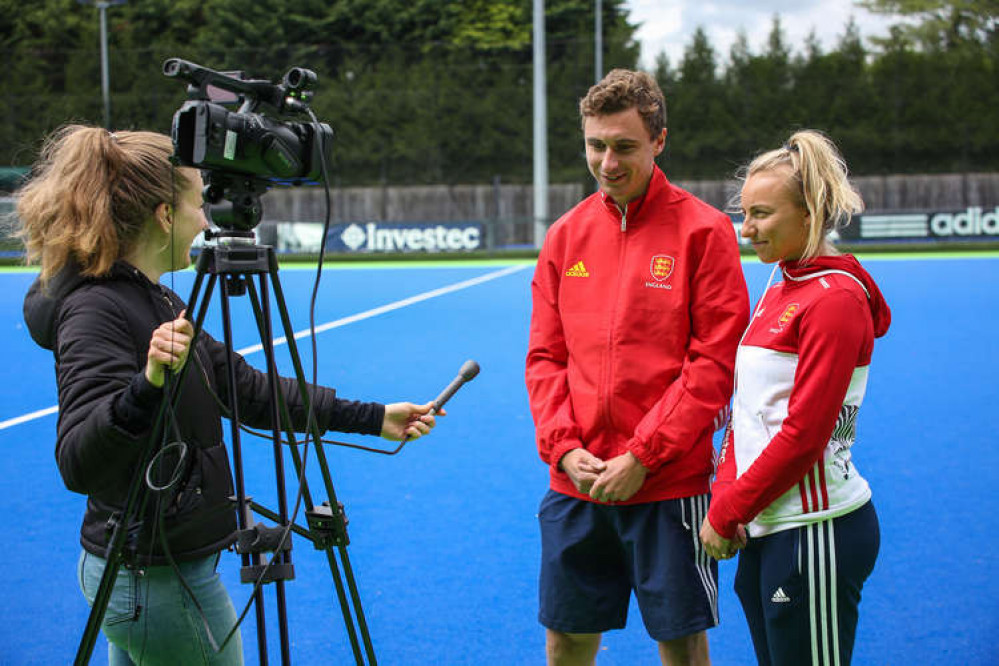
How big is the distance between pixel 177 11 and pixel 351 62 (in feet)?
32.8

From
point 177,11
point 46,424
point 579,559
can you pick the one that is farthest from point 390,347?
point 177,11

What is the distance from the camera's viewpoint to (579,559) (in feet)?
8.62

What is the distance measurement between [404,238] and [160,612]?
74.2 ft

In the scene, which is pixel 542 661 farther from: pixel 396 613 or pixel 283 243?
pixel 283 243

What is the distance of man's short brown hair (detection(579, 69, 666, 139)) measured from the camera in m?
2.53

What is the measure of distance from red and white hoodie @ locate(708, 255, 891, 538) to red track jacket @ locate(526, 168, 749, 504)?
0.11m

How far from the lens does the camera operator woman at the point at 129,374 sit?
78.1 inches

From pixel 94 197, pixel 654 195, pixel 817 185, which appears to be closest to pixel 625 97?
pixel 654 195

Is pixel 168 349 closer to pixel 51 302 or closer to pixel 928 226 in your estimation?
pixel 51 302

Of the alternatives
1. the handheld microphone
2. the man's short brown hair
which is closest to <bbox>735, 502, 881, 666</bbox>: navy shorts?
the handheld microphone

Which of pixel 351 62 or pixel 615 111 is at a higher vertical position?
pixel 351 62

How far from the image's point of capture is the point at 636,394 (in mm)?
2547

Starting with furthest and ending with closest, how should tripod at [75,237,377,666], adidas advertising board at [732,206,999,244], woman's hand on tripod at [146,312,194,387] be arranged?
adidas advertising board at [732,206,999,244] → tripod at [75,237,377,666] → woman's hand on tripod at [146,312,194,387]

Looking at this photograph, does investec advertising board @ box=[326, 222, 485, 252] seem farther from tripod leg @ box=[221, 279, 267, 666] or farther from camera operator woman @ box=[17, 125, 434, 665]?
tripod leg @ box=[221, 279, 267, 666]
